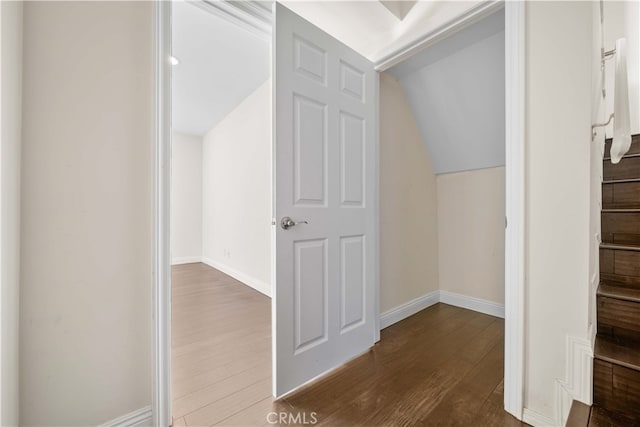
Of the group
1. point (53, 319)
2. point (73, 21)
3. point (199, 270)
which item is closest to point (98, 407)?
point (53, 319)

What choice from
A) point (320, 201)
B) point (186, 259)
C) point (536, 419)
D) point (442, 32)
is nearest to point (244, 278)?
point (186, 259)

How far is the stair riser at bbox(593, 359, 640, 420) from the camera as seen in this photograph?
32.6 inches

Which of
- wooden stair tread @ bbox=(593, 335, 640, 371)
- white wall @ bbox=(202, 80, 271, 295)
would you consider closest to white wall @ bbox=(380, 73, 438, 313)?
wooden stair tread @ bbox=(593, 335, 640, 371)

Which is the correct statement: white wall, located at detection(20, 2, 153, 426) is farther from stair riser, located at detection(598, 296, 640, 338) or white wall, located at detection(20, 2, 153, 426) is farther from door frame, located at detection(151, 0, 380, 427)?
stair riser, located at detection(598, 296, 640, 338)

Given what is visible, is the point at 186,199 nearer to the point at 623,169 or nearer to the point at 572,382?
the point at 572,382

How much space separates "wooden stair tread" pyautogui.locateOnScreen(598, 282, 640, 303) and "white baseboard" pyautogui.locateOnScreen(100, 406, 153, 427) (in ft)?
6.57

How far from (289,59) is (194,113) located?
340 centimetres

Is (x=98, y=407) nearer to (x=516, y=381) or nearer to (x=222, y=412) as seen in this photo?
(x=222, y=412)

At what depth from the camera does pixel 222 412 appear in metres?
1.26

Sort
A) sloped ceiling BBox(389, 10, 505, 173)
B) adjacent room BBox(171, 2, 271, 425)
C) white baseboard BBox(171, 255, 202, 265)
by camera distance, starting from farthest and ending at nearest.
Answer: white baseboard BBox(171, 255, 202, 265) → sloped ceiling BBox(389, 10, 505, 173) → adjacent room BBox(171, 2, 271, 425)

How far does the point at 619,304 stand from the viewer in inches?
40.0

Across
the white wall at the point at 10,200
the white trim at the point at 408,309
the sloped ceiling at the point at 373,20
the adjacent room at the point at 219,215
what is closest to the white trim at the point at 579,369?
the white trim at the point at 408,309

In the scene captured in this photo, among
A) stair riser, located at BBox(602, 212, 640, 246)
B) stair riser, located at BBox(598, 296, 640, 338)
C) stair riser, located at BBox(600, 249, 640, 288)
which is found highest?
stair riser, located at BBox(602, 212, 640, 246)

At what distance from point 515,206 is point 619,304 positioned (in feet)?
1.70
